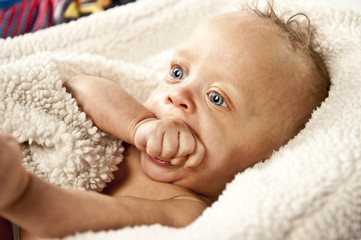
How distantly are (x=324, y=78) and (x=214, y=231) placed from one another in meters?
0.63

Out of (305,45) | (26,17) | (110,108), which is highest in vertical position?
(305,45)

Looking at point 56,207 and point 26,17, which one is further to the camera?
point 26,17

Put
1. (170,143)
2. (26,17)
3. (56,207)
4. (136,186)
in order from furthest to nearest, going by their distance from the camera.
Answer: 1. (26,17)
2. (136,186)
3. (170,143)
4. (56,207)

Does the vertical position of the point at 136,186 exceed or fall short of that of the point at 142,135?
it falls short

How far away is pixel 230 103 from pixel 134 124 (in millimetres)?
253

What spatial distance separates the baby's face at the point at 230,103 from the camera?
3.20ft

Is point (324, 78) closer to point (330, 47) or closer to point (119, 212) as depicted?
point (330, 47)

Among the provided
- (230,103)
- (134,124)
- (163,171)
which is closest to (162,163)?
(163,171)

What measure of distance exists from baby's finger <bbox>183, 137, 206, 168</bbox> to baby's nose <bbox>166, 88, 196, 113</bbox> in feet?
0.29

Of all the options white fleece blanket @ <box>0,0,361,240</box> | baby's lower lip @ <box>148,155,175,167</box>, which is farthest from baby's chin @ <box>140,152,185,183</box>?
white fleece blanket @ <box>0,0,361,240</box>

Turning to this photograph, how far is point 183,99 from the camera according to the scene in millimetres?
958

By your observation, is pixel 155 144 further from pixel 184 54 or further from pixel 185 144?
pixel 184 54

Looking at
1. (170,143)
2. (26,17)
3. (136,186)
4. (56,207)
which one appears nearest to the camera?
(56,207)

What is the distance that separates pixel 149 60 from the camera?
1.54 m
